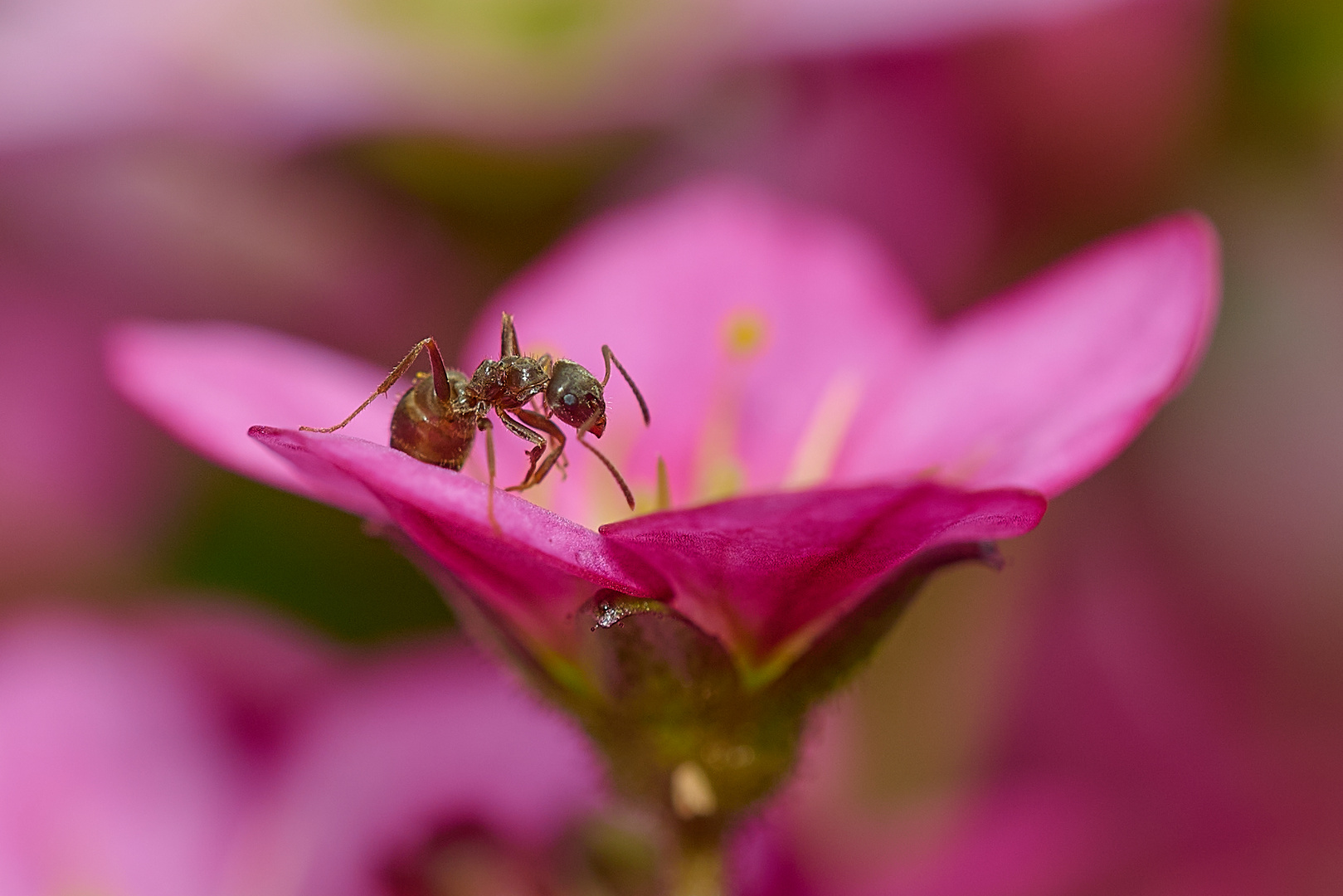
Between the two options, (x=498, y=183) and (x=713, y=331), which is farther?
(x=498, y=183)

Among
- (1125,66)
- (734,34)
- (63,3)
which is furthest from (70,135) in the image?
(1125,66)

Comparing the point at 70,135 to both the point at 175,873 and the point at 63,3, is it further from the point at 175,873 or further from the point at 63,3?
the point at 175,873

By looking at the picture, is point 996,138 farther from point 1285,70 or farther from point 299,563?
point 299,563

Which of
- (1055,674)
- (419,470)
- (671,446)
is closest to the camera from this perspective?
(419,470)

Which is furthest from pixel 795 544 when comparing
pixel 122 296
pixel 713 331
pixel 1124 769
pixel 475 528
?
pixel 122 296

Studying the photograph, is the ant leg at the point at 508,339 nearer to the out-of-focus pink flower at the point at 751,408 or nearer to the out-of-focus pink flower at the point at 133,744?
the out-of-focus pink flower at the point at 751,408

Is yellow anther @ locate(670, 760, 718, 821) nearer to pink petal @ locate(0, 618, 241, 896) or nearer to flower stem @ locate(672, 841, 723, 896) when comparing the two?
flower stem @ locate(672, 841, 723, 896)
